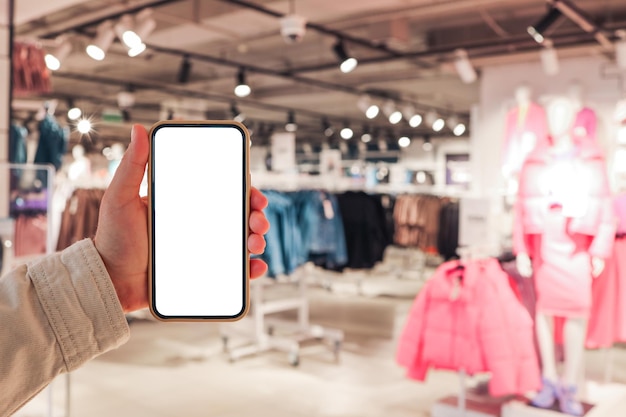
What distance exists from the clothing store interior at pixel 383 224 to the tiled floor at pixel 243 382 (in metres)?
0.02

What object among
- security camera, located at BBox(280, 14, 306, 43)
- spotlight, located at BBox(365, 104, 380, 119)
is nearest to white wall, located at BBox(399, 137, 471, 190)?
spotlight, located at BBox(365, 104, 380, 119)

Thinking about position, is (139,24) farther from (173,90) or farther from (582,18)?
(173,90)

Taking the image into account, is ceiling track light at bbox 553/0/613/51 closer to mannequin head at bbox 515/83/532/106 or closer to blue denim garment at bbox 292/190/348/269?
mannequin head at bbox 515/83/532/106

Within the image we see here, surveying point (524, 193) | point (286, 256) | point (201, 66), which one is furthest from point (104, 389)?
point (201, 66)

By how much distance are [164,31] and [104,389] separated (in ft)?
14.3

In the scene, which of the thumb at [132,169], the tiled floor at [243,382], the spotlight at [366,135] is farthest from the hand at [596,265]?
the spotlight at [366,135]

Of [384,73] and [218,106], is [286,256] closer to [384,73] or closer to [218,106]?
[384,73]

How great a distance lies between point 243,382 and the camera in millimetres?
4809

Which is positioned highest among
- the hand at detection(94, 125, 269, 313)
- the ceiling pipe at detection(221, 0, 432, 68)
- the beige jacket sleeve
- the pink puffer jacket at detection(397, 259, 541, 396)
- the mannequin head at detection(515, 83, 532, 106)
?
the ceiling pipe at detection(221, 0, 432, 68)

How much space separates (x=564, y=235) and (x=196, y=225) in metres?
3.15

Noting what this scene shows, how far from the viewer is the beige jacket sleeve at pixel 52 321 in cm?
72

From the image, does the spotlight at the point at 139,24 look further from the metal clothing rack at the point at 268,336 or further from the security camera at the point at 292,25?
the metal clothing rack at the point at 268,336

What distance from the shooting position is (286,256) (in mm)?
5270

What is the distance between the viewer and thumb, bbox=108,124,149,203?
2.66 feet
